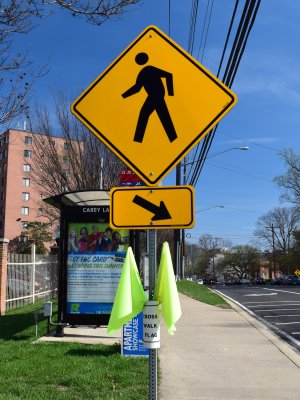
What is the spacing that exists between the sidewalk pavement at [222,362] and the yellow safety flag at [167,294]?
10.0 feet

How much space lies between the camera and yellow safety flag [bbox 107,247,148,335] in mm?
3055

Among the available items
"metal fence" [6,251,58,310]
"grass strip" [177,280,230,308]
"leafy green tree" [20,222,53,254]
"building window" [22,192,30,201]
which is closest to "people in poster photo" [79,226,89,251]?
"metal fence" [6,251,58,310]

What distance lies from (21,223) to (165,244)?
260 ft

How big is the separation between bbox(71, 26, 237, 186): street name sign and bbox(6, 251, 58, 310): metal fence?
44.5 feet

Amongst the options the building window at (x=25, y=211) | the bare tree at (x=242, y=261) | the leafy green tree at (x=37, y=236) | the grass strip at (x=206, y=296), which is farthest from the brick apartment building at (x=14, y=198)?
the bare tree at (x=242, y=261)

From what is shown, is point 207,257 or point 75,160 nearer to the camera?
point 75,160

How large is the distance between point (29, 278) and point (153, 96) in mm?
16357

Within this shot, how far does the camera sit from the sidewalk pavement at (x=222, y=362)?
6.01 meters

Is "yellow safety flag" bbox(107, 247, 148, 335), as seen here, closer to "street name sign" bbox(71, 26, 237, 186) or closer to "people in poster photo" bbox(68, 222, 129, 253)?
"street name sign" bbox(71, 26, 237, 186)

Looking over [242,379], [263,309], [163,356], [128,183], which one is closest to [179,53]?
[242,379]

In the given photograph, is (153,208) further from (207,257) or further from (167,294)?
(207,257)

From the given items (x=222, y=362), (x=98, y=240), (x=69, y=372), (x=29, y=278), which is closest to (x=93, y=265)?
(x=98, y=240)

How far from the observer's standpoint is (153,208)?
3.15 meters

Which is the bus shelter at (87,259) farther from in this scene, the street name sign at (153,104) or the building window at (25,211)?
the building window at (25,211)
